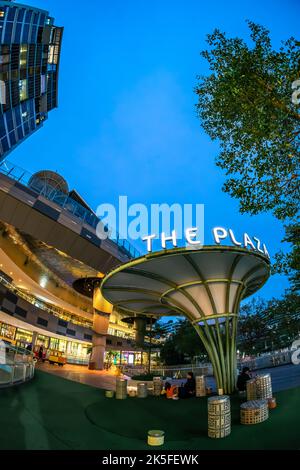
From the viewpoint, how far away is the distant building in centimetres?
3309

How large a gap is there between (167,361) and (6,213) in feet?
116

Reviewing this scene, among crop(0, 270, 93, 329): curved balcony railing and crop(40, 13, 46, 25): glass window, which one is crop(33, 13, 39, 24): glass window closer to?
crop(40, 13, 46, 25): glass window

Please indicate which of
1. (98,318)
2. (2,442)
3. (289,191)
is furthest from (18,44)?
(2,442)

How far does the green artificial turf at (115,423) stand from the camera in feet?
24.7

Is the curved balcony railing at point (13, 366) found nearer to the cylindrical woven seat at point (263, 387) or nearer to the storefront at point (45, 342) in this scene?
the cylindrical woven seat at point (263, 387)

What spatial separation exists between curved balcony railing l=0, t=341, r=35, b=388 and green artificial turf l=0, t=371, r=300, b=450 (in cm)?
46

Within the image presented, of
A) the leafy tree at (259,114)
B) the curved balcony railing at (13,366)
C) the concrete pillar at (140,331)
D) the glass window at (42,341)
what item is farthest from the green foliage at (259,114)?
the glass window at (42,341)

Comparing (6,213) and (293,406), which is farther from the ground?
(6,213)

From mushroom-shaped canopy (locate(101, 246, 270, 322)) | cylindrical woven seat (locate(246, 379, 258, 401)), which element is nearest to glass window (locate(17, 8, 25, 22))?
mushroom-shaped canopy (locate(101, 246, 270, 322))

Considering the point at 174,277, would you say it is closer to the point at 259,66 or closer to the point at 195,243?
the point at 195,243

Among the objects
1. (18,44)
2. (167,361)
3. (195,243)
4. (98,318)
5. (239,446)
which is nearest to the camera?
(239,446)

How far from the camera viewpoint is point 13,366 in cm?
1291

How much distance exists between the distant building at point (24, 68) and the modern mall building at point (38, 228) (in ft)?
0.32

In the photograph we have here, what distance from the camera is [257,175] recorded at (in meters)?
10.9
